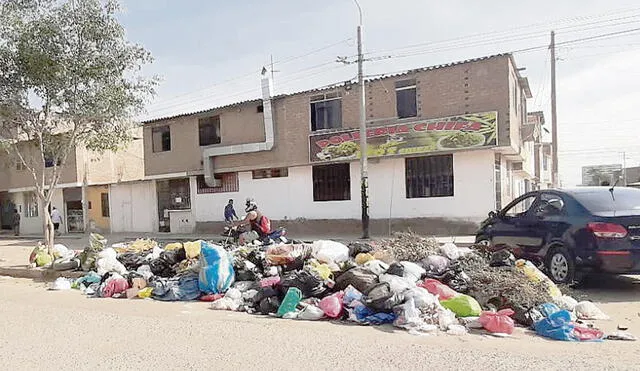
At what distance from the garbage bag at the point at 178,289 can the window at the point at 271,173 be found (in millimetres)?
13087

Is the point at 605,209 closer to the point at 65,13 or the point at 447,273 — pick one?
the point at 447,273

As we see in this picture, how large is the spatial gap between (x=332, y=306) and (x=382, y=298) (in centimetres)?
67

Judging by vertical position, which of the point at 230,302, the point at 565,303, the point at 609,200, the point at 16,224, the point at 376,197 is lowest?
the point at 16,224

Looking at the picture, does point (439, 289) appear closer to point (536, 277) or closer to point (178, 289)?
point (536, 277)

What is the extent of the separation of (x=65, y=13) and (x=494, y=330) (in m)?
12.1

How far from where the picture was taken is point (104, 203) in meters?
29.1

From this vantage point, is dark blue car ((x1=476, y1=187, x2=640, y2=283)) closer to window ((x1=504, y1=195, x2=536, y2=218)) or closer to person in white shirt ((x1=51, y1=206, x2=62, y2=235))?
window ((x1=504, y1=195, x2=536, y2=218))

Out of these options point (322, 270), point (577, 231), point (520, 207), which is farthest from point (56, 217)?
point (577, 231)

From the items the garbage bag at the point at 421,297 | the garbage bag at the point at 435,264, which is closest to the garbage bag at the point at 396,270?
the garbage bag at the point at 435,264

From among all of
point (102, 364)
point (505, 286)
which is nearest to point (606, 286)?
point (505, 286)

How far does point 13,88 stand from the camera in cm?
1266

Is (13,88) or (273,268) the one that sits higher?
(13,88)

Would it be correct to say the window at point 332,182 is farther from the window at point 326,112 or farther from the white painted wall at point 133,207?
the white painted wall at point 133,207

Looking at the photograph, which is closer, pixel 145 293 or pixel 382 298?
pixel 382 298
